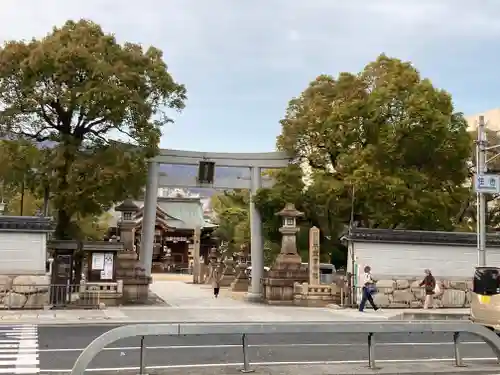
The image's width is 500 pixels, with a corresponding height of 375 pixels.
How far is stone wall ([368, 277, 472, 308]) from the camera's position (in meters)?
23.9

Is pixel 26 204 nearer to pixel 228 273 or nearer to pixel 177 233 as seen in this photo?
pixel 228 273

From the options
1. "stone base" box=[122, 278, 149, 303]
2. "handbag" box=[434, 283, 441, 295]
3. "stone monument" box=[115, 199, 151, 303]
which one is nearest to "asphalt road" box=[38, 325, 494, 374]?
"handbag" box=[434, 283, 441, 295]

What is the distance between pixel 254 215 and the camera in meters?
29.2

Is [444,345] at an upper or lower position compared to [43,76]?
lower

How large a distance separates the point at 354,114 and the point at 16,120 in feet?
45.0

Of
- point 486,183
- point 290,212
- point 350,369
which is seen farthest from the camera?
point 290,212

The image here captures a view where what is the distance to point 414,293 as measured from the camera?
79.5ft

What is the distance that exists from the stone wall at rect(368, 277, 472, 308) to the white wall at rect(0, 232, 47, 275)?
12799 mm

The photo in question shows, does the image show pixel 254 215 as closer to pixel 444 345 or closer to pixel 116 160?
pixel 116 160

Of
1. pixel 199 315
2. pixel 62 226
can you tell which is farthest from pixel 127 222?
pixel 199 315

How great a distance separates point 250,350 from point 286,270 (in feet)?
52.1

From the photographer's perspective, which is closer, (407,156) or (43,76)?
(43,76)

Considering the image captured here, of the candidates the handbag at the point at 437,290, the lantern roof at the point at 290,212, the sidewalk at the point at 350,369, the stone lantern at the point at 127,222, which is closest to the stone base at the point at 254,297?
the lantern roof at the point at 290,212

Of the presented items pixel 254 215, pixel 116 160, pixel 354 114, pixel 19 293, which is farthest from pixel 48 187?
pixel 354 114
